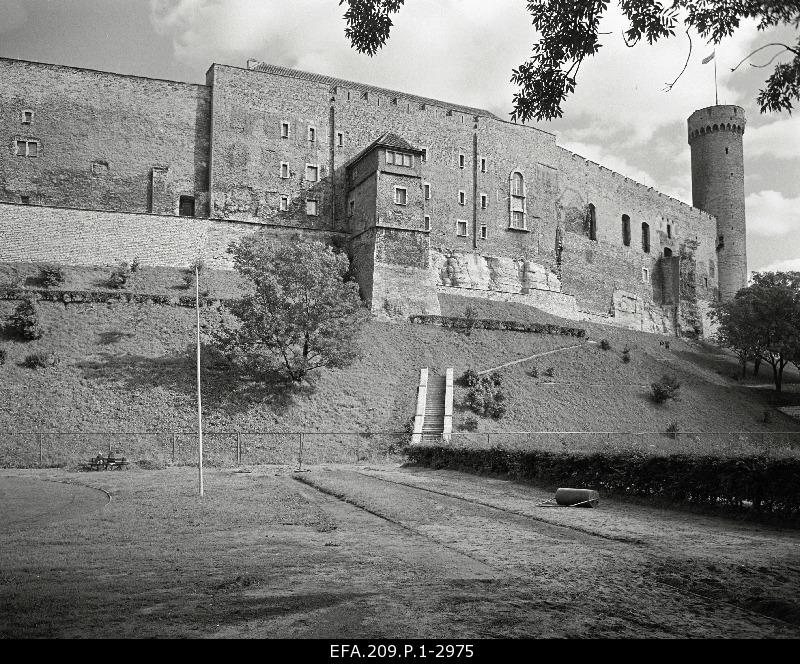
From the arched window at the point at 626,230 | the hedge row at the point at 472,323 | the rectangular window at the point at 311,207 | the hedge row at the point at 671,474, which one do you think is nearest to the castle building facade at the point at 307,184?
the rectangular window at the point at 311,207

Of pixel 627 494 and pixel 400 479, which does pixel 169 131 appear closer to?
pixel 400 479

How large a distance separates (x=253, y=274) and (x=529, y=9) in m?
28.0

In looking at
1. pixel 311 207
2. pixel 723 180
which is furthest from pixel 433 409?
pixel 723 180

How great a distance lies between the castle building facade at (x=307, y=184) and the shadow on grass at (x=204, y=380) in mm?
12778

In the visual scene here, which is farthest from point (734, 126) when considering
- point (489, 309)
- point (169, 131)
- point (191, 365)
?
point (191, 365)

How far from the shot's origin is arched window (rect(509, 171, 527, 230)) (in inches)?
2324

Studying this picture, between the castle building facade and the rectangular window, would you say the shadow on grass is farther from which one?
the rectangular window

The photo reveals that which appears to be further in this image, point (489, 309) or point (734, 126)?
point (734, 126)

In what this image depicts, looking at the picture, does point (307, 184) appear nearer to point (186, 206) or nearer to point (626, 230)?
point (186, 206)

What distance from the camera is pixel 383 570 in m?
9.24

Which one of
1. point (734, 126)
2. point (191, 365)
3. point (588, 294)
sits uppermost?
point (734, 126)

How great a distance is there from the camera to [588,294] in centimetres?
6341

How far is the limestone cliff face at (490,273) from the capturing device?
54375 mm

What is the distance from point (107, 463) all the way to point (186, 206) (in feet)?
92.4
